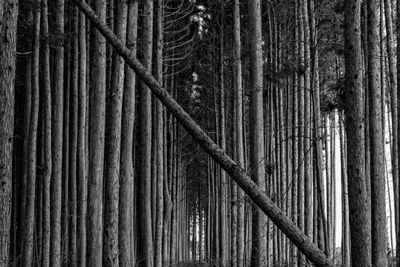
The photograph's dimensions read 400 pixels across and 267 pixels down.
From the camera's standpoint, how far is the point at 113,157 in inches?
308

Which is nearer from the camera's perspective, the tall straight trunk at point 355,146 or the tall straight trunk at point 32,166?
the tall straight trunk at point 355,146

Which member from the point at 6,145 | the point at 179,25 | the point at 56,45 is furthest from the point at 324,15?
A: the point at 6,145

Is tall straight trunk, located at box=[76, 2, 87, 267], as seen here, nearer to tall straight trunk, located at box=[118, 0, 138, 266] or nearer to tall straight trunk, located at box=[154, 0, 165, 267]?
tall straight trunk, located at box=[154, 0, 165, 267]

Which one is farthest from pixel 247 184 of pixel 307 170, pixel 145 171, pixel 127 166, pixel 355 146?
pixel 307 170

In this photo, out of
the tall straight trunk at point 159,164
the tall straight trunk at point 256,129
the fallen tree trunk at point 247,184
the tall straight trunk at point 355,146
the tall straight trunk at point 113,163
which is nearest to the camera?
the fallen tree trunk at point 247,184

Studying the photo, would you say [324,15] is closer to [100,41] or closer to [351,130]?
[100,41]

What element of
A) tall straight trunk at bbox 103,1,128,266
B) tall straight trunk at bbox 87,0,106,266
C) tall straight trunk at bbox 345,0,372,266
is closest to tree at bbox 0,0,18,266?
tall straight trunk at bbox 103,1,128,266

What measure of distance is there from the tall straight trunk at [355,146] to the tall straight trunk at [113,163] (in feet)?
13.5

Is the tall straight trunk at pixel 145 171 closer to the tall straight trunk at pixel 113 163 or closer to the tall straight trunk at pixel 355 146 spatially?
the tall straight trunk at pixel 113 163

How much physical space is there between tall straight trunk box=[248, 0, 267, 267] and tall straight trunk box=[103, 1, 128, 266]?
245cm

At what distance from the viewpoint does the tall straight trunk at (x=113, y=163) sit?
7645 millimetres

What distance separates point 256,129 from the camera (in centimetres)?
906

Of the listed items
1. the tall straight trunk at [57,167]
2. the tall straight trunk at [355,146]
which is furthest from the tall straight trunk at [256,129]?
the tall straight trunk at [57,167]

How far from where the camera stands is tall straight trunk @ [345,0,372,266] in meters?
4.57
